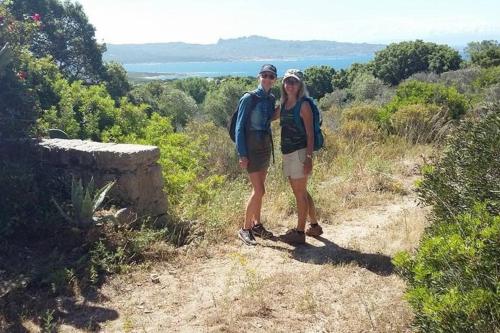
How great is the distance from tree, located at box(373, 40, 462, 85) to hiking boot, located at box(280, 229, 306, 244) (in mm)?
36475

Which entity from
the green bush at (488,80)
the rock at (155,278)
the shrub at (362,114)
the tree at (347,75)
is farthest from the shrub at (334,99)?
the rock at (155,278)

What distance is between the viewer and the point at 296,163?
196 inches

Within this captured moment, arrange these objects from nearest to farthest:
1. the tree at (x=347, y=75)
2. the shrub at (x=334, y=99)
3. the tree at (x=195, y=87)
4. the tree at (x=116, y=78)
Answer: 1. the tree at (x=116, y=78)
2. the shrub at (x=334, y=99)
3. the tree at (x=347, y=75)
4. the tree at (x=195, y=87)

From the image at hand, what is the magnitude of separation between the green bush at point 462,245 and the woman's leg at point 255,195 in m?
1.91

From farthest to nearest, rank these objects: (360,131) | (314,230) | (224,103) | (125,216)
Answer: (224,103), (360,131), (314,230), (125,216)

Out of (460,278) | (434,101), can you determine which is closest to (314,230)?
(460,278)

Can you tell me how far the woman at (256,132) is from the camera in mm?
4992

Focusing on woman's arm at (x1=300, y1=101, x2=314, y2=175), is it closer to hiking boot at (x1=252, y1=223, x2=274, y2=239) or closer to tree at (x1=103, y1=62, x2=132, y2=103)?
hiking boot at (x1=252, y1=223, x2=274, y2=239)

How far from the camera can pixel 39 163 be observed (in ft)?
17.7

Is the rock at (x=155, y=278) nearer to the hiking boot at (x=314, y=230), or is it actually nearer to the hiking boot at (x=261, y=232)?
the hiking boot at (x=261, y=232)

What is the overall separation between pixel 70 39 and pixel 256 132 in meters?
24.9

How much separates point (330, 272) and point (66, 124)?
464 cm

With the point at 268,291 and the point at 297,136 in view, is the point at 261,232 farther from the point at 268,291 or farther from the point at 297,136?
the point at 268,291

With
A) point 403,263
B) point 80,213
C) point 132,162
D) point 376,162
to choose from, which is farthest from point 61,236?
point 376,162
